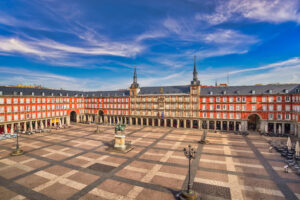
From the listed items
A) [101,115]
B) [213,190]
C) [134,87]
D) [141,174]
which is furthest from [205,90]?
[101,115]

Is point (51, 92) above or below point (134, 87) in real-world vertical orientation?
below

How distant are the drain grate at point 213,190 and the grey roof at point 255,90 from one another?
151 ft

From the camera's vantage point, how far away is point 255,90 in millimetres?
56281

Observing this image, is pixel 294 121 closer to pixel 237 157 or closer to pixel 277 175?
pixel 237 157

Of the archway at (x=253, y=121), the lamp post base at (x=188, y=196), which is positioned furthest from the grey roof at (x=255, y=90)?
the lamp post base at (x=188, y=196)

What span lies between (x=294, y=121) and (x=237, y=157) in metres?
34.3

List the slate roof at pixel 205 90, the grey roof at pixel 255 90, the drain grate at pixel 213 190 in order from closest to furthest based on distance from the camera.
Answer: the drain grate at pixel 213 190 → the grey roof at pixel 255 90 → the slate roof at pixel 205 90

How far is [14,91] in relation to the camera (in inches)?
2175

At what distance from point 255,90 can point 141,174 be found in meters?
53.7

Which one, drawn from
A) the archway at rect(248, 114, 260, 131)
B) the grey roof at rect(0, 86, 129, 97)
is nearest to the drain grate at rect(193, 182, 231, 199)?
the archway at rect(248, 114, 260, 131)

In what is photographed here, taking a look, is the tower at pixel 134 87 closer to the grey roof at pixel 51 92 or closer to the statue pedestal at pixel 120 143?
the grey roof at pixel 51 92

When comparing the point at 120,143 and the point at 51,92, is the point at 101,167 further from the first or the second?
the point at 51,92

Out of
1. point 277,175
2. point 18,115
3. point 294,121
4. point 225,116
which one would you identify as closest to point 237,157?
point 277,175

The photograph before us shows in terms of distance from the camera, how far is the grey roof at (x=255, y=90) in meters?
52.1
